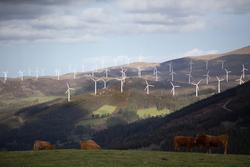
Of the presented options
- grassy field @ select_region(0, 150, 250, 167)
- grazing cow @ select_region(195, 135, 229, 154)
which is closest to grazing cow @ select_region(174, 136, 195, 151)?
grazing cow @ select_region(195, 135, 229, 154)

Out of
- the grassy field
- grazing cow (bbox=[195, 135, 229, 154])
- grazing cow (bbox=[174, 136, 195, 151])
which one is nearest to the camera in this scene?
the grassy field

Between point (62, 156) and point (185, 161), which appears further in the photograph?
point (62, 156)

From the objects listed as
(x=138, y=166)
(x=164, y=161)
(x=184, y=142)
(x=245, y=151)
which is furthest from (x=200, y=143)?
(x=245, y=151)

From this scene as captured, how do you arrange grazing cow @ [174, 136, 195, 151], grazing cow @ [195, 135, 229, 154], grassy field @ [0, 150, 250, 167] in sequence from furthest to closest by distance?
grazing cow @ [174, 136, 195, 151] → grazing cow @ [195, 135, 229, 154] → grassy field @ [0, 150, 250, 167]

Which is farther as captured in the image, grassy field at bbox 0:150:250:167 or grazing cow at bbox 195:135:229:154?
grazing cow at bbox 195:135:229:154

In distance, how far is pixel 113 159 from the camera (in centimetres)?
4022

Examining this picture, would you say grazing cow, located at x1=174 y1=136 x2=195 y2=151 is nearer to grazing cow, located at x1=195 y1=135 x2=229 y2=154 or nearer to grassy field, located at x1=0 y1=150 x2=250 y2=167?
grazing cow, located at x1=195 y1=135 x2=229 y2=154

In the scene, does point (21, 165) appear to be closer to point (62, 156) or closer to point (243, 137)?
point (62, 156)

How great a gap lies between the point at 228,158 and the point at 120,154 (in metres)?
10.2

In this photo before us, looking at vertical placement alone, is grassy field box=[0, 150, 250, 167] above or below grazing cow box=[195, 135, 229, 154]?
below

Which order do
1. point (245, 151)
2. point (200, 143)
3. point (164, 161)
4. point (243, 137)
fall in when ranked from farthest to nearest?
point (243, 137)
point (245, 151)
point (200, 143)
point (164, 161)

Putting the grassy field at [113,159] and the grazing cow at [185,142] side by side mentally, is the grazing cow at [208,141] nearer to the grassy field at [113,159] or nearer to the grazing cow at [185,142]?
the grazing cow at [185,142]

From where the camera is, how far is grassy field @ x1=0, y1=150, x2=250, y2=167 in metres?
37.6

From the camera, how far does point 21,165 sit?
37438mm
